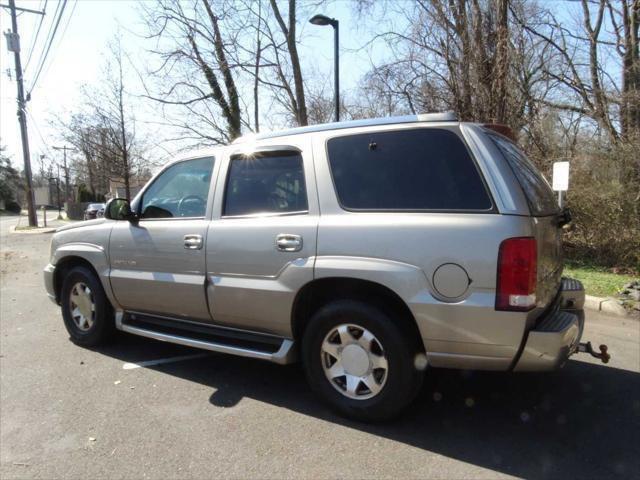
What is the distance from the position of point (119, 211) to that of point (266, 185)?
61.8 inches

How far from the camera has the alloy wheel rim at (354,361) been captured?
123 inches

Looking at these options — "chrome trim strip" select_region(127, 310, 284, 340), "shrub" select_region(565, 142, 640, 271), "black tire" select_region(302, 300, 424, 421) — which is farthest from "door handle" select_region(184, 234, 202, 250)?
"shrub" select_region(565, 142, 640, 271)

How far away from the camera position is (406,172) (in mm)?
3092

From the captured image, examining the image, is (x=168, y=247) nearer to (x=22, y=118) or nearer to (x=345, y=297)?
(x=345, y=297)

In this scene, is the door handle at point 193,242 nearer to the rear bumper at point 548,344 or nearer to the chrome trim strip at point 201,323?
the chrome trim strip at point 201,323

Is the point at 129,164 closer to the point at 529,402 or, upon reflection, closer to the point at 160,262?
the point at 160,262

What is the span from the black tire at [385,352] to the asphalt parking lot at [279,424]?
0.49ft

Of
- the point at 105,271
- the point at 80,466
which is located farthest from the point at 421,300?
the point at 105,271

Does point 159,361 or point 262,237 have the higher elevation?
point 262,237

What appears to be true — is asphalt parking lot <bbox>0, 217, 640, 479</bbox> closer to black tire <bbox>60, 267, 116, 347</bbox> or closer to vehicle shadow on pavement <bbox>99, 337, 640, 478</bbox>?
vehicle shadow on pavement <bbox>99, 337, 640, 478</bbox>

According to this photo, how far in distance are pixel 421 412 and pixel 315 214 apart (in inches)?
62.7

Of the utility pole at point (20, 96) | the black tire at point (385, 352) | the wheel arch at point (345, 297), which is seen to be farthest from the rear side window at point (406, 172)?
the utility pole at point (20, 96)

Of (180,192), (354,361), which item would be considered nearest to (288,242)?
(354,361)

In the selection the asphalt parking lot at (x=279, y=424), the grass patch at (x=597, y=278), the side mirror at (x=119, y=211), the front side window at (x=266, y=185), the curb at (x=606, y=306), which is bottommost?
the asphalt parking lot at (x=279, y=424)
